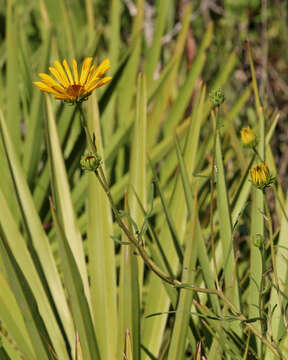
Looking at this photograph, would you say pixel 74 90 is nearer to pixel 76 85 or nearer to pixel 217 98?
pixel 76 85

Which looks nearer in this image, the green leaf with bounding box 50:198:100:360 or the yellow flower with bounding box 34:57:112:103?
the yellow flower with bounding box 34:57:112:103

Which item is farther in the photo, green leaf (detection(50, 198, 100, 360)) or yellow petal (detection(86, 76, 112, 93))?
green leaf (detection(50, 198, 100, 360))

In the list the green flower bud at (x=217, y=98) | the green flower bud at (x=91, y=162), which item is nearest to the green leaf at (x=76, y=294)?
the green flower bud at (x=91, y=162)

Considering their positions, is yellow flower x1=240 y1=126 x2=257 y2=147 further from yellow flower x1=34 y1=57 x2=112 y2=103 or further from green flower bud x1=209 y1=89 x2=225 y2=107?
yellow flower x1=34 y1=57 x2=112 y2=103

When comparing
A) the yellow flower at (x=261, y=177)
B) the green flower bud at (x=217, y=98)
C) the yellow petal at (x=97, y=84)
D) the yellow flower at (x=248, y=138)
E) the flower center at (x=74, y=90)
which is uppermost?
the yellow petal at (x=97, y=84)

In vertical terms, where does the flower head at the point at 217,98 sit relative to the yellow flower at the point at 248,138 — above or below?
above

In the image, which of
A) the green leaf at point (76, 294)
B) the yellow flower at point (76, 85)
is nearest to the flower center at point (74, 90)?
the yellow flower at point (76, 85)

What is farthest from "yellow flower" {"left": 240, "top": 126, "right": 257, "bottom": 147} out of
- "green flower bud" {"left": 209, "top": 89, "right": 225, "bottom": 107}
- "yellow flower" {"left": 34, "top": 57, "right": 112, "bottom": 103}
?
"yellow flower" {"left": 34, "top": 57, "right": 112, "bottom": 103}

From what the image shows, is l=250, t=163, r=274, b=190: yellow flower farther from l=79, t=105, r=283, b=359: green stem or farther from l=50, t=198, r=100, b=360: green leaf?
l=50, t=198, r=100, b=360: green leaf

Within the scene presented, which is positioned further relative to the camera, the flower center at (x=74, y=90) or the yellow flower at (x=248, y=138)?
the yellow flower at (x=248, y=138)

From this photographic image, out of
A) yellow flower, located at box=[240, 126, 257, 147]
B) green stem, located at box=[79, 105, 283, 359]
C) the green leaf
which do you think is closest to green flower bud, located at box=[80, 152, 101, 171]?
green stem, located at box=[79, 105, 283, 359]

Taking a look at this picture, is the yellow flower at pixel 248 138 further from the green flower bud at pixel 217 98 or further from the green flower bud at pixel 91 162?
the green flower bud at pixel 91 162

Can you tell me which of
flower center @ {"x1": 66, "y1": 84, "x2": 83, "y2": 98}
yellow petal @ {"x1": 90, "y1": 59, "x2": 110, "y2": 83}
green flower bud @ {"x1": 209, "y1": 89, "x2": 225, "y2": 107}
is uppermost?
yellow petal @ {"x1": 90, "y1": 59, "x2": 110, "y2": 83}

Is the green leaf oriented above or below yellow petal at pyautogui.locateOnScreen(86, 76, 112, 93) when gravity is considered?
below
